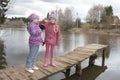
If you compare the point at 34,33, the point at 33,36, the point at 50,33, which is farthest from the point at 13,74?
the point at 50,33

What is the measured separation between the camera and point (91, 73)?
12.5 meters

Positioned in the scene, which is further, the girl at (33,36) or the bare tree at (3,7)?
the bare tree at (3,7)

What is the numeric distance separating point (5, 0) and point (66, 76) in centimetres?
2486

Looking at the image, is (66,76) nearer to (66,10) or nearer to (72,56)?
(72,56)

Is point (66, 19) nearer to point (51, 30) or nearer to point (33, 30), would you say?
Result: point (51, 30)

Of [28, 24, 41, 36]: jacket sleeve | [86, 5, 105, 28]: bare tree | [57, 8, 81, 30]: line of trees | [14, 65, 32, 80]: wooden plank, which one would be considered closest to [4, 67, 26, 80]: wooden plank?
[14, 65, 32, 80]: wooden plank

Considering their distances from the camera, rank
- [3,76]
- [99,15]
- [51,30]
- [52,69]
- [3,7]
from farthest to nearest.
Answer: [99,15], [3,7], [52,69], [51,30], [3,76]

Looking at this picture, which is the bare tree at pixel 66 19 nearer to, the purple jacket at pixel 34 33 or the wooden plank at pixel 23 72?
the wooden plank at pixel 23 72

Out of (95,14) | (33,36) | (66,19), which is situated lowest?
(66,19)

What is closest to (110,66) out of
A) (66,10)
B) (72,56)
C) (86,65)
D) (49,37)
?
(86,65)

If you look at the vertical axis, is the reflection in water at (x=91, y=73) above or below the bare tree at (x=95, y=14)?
below

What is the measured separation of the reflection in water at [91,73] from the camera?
11475 mm

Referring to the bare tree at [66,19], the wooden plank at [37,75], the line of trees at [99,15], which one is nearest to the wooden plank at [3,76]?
the wooden plank at [37,75]

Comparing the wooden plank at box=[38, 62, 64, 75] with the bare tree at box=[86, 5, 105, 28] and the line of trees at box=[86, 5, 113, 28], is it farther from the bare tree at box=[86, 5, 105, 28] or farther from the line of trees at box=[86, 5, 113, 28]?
the bare tree at box=[86, 5, 105, 28]
